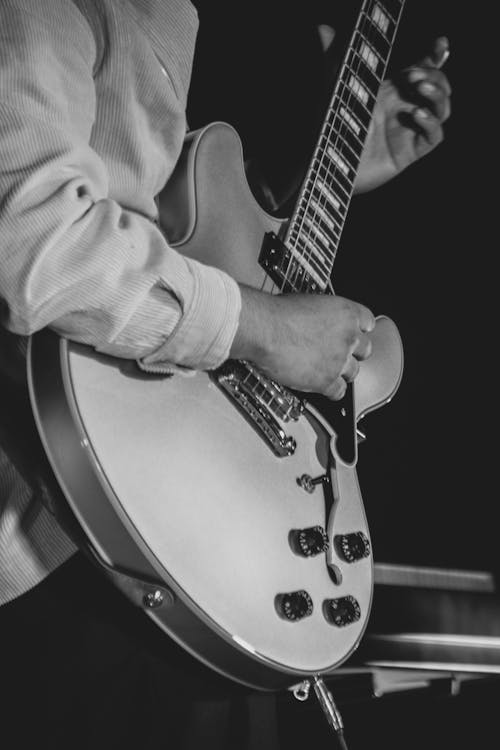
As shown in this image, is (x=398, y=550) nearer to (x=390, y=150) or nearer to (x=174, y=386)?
(x=390, y=150)

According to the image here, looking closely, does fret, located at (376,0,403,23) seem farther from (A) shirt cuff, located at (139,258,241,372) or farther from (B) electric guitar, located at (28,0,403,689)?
(A) shirt cuff, located at (139,258,241,372)

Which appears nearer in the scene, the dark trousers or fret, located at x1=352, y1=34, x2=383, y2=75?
the dark trousers

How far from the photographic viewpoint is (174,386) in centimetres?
65

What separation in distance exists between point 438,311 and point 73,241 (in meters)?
1.22

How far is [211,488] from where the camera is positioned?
0.64m

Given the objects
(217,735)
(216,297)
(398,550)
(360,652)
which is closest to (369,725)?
(360,652)

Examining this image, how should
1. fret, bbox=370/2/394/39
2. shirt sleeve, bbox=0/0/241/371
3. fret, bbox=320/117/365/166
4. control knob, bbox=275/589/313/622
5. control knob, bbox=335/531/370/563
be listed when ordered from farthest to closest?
fret, bbox=370/2/394/39 → fret, bbox=320/117/365/166 → control knob, bbox=335/531/370/563 → control knob, bbox=275/589/313/622 → shirt sleeve, bbox=0/0/241/371

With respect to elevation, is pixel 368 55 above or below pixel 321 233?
above

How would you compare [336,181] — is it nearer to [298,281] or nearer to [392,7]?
[298,281]

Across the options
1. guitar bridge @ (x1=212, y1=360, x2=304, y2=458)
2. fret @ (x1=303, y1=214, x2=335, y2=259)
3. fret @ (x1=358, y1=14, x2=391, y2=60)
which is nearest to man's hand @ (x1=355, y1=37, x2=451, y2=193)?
fret @ (x1=358, y1=14, x2=391, y2=60)

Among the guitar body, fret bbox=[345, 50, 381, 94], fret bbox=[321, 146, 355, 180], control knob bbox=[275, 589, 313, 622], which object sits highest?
fret bbox=[345, 50, 381, 94]

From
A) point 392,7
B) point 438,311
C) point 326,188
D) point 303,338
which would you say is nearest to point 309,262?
point 326,188

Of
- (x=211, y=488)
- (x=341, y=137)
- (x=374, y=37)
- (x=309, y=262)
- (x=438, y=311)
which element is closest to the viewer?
(x=211, y=488)

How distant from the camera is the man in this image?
51 cm
